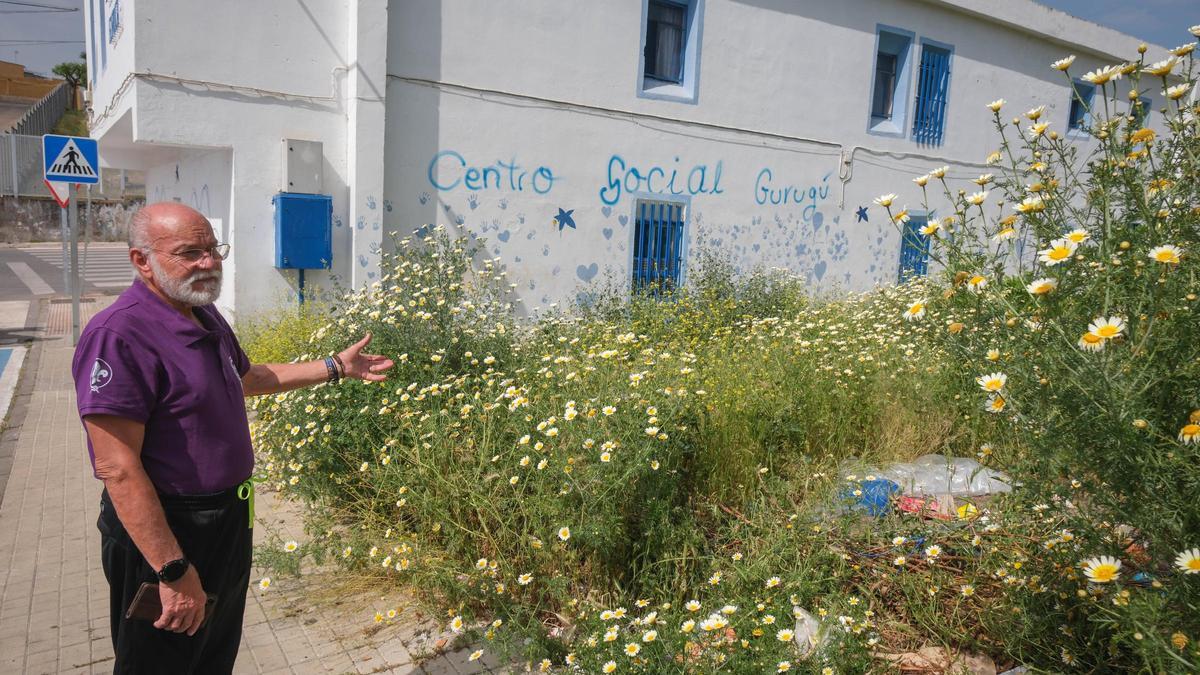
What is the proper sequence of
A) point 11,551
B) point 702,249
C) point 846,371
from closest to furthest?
1. point 11,551
2. point 846,371
3. point 702,249

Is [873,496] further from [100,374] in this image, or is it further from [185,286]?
[100,374]

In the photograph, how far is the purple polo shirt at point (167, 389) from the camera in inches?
88.1

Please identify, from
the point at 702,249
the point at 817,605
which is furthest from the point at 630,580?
the point at 702,249

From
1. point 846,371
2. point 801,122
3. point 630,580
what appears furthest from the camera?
point 801,122

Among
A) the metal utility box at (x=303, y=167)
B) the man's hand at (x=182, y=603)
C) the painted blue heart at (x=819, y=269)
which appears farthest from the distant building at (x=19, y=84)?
the man's hand at (x=182, y=603)

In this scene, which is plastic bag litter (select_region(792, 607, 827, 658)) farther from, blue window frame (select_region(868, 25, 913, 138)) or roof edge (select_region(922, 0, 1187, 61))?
roof edge (select_region(922, 0, 1187, 61))

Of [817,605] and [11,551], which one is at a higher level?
[817,605]

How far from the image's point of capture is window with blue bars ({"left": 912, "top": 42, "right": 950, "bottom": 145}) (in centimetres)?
1215

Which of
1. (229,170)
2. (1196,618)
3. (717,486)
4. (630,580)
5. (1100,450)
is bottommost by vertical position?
(630,580)

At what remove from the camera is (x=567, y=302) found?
949cm

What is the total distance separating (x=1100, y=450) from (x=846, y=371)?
2818 mm

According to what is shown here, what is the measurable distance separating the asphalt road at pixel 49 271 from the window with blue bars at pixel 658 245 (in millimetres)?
12459

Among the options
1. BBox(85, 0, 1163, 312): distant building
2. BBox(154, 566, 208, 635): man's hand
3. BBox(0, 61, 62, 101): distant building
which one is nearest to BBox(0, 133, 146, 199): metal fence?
BBox(85, 0, 1163, 312): distant building

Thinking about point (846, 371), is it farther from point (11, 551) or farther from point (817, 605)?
point (11, 551)
